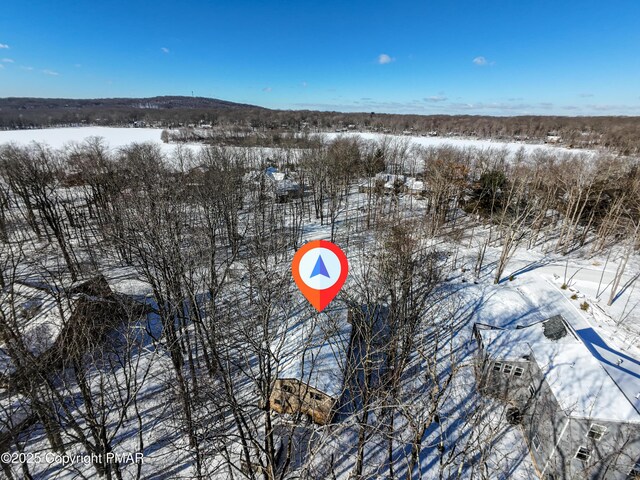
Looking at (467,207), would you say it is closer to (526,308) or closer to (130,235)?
(526,308)

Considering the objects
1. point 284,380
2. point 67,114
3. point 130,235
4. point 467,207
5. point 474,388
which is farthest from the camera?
point 67,114

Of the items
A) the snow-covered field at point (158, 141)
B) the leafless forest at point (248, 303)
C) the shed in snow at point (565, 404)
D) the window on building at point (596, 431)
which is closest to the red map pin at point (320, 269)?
the leafless forest at point (248, 303)

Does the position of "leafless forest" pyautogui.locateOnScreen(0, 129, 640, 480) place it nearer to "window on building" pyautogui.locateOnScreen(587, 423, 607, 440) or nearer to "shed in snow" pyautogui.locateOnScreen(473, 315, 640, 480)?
"shed in snow" pyautogui.locateOnScreen(473, 315, 640, 480)

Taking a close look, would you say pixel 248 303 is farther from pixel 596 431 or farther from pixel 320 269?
Result: pixel 596 431

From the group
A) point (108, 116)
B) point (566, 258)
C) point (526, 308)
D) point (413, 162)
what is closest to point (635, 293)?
point (566, 258)

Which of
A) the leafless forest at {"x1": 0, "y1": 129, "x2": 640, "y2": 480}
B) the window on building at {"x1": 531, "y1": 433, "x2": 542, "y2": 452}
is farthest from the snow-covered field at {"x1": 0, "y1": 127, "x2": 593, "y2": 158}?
the window on building at {"x1": 531, "y1": 433, "x2": 542, "y2": 452}

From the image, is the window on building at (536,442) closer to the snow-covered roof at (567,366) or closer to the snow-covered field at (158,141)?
the snow-covered roof at (567,366)

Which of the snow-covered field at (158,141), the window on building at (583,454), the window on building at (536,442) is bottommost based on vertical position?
the window on building at (536,442)
